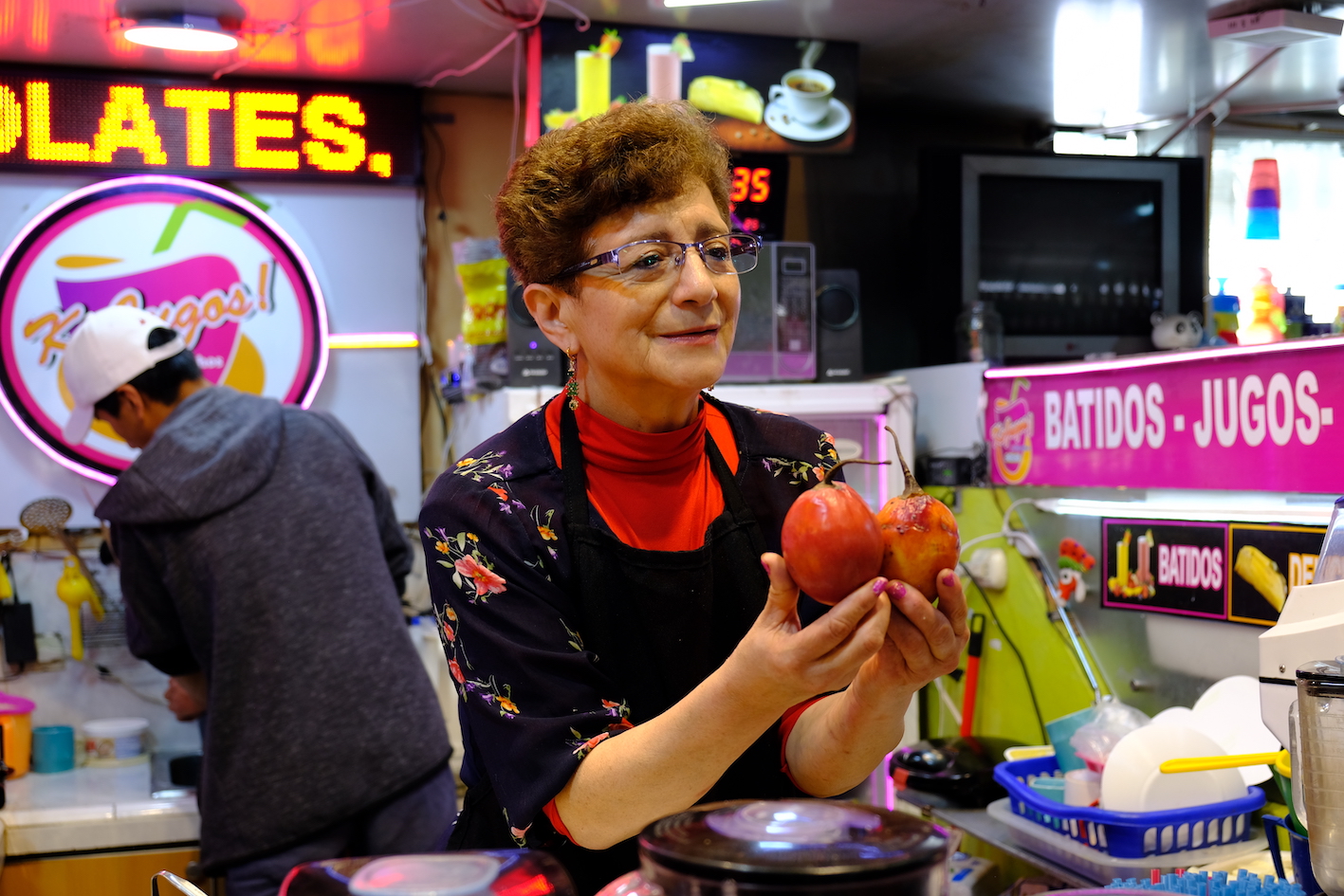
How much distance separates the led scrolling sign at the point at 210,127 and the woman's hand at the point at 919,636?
2866mm

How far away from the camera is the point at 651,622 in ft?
4.56

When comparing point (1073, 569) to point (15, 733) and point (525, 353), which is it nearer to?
point (525, 353)

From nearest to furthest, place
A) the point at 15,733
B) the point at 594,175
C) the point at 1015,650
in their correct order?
the point at 594,175 → the point at 1015,650 → the point at 15,733

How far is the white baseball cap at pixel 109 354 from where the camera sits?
2.65m

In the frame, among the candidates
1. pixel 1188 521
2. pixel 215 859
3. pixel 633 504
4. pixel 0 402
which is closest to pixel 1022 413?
pixel 1188 521

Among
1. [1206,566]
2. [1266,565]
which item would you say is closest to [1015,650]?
[1206,566]

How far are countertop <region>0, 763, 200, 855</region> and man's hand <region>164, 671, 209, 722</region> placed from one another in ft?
0.76

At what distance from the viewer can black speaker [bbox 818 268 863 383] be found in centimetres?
329

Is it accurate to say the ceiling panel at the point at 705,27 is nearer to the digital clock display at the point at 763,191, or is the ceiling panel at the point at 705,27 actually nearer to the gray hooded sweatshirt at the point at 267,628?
the digital clock display at the point at 763,191

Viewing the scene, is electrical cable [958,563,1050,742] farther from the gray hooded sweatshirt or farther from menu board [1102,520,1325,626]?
the gray hooded sweatshirt

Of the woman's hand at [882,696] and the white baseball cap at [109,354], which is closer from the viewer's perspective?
the woman's hand at [882,696]

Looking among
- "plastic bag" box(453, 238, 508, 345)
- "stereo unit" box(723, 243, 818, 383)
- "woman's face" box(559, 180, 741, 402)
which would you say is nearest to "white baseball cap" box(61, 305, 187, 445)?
"plastic bag" box(453, 238, 508, 345)

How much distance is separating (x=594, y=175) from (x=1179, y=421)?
5.37 feet

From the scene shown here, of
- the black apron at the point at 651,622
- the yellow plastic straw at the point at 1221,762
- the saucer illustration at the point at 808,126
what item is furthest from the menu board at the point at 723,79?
the yellow plastic straw at the point at 1221,762
